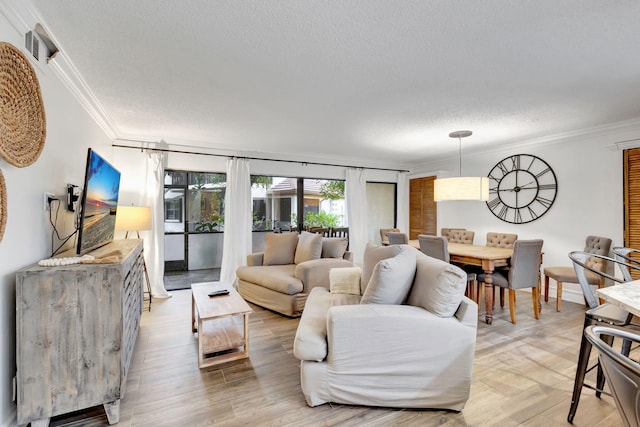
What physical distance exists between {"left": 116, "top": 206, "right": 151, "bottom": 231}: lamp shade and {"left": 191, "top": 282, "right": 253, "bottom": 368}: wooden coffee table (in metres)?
1.33

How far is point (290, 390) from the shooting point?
210 centimetres

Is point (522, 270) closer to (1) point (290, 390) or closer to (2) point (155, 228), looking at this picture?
(1) point (290, 390)

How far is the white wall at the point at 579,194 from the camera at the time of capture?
3.86 m

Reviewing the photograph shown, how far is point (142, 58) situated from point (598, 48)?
3.21 meters

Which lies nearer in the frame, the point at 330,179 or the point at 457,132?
the point at 457,132

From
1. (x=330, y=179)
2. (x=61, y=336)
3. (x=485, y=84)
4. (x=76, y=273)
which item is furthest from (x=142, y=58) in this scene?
(x=330, y=179)

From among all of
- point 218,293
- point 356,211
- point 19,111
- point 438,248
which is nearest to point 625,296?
point 438,248

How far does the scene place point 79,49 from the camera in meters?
2.13

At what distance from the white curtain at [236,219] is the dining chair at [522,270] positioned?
11.9ft

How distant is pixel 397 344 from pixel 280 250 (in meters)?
2.71

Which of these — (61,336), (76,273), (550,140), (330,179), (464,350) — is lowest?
(464,350)

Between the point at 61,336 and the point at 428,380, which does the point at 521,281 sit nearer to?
the point at 428,380

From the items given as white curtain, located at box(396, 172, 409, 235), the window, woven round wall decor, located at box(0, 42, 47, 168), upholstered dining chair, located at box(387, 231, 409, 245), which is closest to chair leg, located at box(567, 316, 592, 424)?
upholstered dining chair, located at box(387, 231, 409, 245)

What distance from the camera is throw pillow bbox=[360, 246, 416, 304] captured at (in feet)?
6.67
